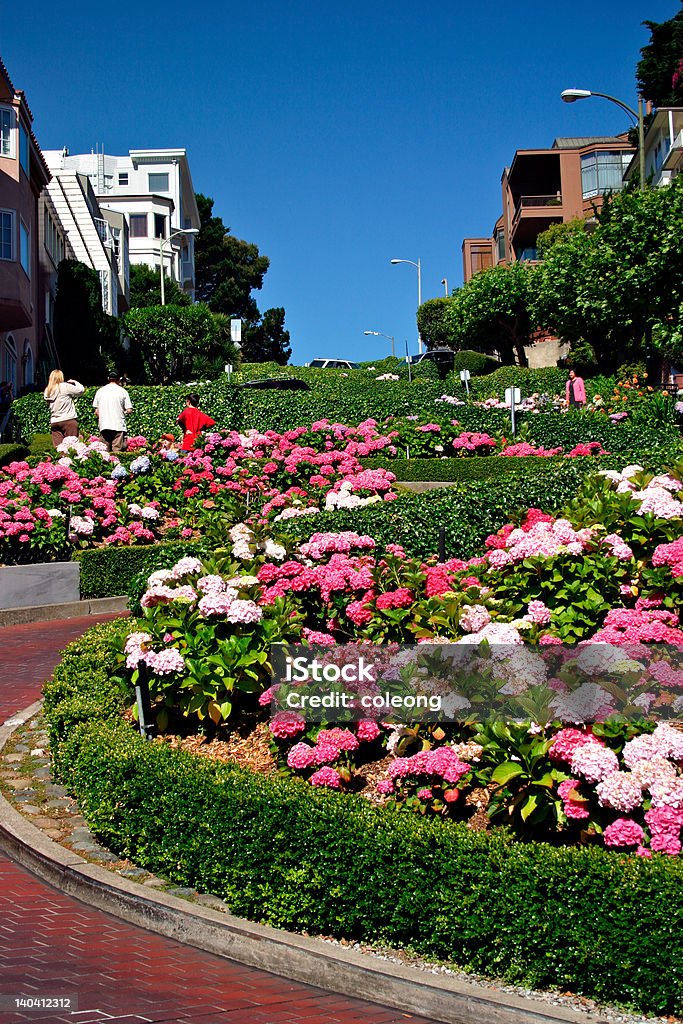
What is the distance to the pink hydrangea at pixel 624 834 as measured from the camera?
5.33m

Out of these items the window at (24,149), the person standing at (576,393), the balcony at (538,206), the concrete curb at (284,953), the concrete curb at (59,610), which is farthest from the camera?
the balcony at (538,206)

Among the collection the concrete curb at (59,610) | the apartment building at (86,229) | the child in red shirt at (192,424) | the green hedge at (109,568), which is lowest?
the concrete curb at (59,610)

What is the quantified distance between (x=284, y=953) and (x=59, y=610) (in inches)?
369

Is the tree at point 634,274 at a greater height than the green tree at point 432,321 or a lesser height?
lesser

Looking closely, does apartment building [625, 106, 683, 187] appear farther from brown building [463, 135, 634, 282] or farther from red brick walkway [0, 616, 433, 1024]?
red brick walkway [0, 616, 433, 1024]

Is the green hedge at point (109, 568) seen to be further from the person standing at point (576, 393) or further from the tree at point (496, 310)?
the tree at point (496, 310)

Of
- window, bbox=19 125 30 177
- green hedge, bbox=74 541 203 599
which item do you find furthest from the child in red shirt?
window, bbox=19 125 30 177

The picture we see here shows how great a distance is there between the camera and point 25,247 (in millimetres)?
35531

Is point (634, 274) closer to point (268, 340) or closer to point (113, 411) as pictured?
point (113, 411)

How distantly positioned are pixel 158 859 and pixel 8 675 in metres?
5.28

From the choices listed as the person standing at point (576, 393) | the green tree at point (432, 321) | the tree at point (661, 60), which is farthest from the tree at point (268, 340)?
the person standing at point (576, 393)

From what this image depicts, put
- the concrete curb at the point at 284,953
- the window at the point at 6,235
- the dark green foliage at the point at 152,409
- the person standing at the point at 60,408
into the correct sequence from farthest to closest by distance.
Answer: the window at the point at 6,235 → the dark green foliage at the point at 152,409 → the person standing at the point at 60,408 → the concrete curb at the point at 284,953

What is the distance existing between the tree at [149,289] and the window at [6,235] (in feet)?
139

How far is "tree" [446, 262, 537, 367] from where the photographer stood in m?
55.6
